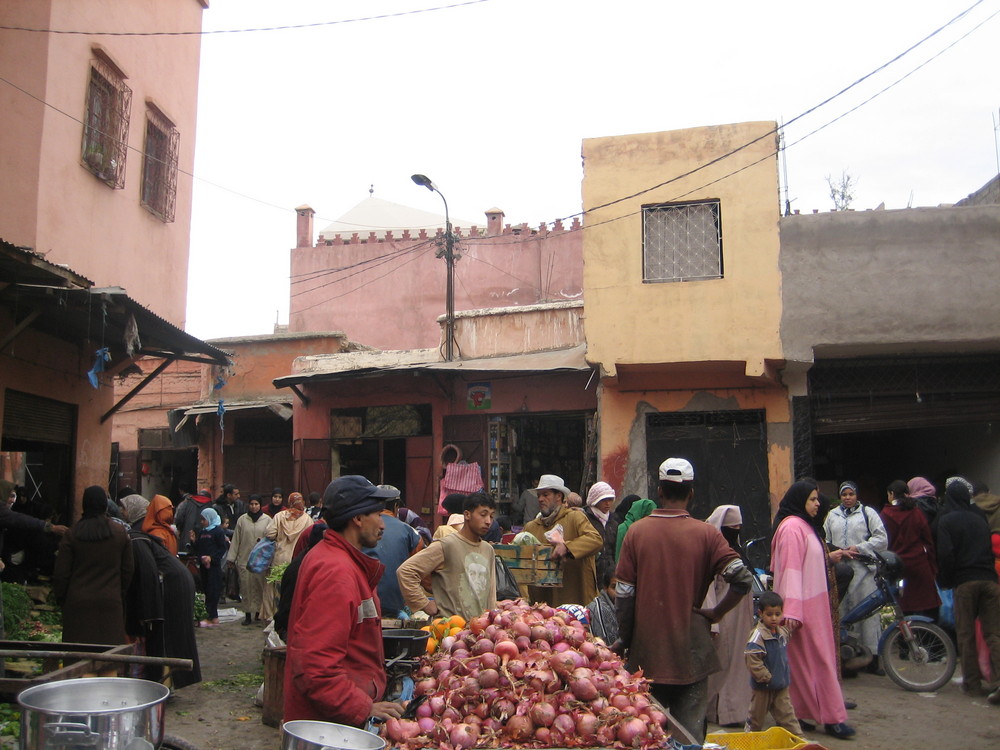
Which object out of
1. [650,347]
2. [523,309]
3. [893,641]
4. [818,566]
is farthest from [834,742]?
[523,309]

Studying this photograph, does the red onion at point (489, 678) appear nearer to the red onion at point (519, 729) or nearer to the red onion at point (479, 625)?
the red onion at point (519, 729)

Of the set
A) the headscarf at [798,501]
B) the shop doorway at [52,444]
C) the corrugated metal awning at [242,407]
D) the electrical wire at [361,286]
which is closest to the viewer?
the headscarf at [798,501]

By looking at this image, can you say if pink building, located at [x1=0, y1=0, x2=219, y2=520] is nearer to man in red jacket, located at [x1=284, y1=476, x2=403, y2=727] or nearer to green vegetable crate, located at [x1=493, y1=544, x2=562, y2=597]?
green vegetable crate, located at [x1=493, y1=544, x2=562, y2=597]

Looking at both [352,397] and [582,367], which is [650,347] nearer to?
[582,367]

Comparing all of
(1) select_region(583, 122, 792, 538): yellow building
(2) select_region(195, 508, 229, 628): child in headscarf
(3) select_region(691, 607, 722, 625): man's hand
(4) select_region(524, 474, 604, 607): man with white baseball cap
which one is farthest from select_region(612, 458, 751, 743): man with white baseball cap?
(2) select_region(195, 508, 229, 628): child in headscarf

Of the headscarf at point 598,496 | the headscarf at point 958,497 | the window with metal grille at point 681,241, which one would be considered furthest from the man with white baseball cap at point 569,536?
the window with metal grille at point 681,241

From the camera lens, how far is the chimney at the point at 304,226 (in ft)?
111

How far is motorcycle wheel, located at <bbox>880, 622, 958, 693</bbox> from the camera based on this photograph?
319 inches

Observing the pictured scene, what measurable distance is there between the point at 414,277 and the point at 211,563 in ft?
67.8

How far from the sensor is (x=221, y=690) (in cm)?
808

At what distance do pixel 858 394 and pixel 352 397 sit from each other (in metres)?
8.83

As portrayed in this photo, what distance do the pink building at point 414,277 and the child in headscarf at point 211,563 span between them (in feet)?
60.2

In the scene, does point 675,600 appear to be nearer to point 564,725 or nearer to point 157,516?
point 564,725

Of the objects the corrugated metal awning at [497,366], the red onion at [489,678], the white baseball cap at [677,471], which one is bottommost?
the red onion at [489,678]
